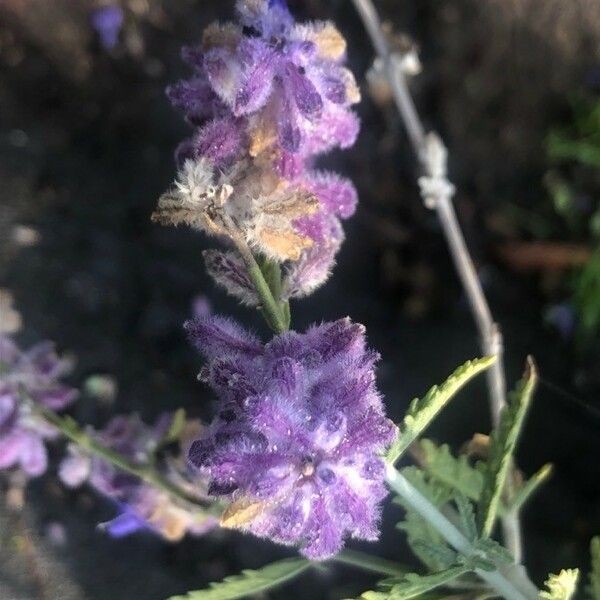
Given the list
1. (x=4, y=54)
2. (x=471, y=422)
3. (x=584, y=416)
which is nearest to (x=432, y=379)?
(x=471, y=422)

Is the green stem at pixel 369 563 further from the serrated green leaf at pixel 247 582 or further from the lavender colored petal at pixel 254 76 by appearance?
the lavender colored petal at pixel 254 76

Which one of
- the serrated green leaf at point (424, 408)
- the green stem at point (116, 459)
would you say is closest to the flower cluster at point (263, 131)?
the serrated green leaf at point (424, 408)

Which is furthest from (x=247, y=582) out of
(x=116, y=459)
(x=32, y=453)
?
(x=32, y=453)

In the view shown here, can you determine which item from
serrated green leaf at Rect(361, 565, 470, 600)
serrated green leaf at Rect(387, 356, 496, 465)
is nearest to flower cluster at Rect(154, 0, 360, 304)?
serrated green leaf at Rect(387, 356, 496, 465)

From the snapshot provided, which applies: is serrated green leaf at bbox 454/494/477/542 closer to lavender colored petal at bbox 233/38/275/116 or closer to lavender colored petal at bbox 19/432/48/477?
lavender colored petal at bbox 233/38/275/116

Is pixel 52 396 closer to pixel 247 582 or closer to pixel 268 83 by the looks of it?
pixel 247 582

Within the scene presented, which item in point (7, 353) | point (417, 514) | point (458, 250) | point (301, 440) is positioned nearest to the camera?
point (301, 440)
